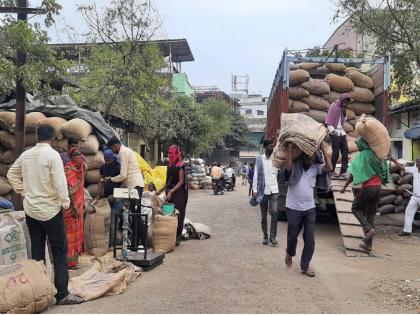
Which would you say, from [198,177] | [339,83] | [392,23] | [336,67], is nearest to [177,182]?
[339,83]

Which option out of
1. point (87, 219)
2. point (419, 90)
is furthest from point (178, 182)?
point (419, 90)

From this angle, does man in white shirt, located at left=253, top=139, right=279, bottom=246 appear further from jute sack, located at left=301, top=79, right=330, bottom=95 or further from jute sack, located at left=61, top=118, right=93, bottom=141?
jute sack, located at left=61, top=118, right=93, bottom=141

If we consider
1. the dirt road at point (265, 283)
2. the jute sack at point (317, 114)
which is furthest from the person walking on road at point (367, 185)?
the jute sack at point (317, 114)

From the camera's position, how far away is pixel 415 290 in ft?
18.0

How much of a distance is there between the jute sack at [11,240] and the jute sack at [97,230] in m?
1.65

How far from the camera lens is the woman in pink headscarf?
7.97m

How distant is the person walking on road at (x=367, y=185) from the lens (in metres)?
7.46

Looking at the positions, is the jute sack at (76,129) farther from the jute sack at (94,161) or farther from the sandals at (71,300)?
the sandals at (71,300)

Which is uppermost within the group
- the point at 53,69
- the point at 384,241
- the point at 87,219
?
the point at 53,69

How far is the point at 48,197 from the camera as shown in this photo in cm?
483

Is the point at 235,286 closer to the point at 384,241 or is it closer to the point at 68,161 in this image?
the point at 68,161

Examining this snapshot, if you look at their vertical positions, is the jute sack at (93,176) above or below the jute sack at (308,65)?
below

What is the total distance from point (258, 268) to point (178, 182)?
2.19 metres

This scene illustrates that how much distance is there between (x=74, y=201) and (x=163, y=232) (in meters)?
1.60
